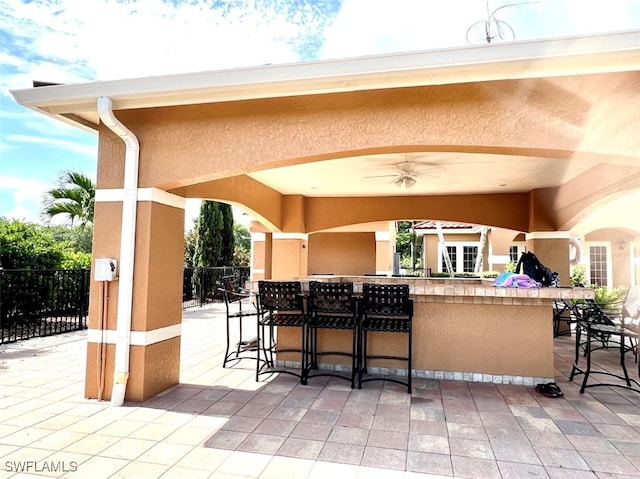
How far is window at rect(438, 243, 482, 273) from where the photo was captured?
1605 cm

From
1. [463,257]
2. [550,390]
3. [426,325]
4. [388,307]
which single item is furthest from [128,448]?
[463,257]

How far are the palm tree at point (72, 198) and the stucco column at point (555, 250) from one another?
11363 mm

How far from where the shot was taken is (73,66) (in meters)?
7.49

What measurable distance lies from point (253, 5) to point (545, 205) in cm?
653

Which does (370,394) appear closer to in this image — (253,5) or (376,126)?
(376,126)

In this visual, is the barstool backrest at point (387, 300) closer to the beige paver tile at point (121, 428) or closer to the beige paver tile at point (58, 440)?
the beige paver tile at point (121, 428)

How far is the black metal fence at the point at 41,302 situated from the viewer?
21.7 feet

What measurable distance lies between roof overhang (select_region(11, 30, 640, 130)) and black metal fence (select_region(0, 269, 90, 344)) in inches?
173

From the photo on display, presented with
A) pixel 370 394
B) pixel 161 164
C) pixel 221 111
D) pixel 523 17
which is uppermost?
pixel 523 17

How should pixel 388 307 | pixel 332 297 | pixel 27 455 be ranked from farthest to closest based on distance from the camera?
pixel 332 297, pixel 388 307, pixel 27 455

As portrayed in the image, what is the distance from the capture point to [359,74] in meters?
3.07

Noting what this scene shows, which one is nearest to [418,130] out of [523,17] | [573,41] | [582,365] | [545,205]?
[573,41]

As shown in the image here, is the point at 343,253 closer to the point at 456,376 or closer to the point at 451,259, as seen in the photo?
the point at 451,259

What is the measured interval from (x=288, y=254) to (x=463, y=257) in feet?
32.5
